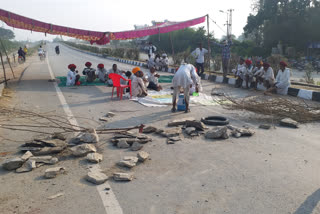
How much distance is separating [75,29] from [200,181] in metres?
12.7

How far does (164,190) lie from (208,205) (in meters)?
0.58

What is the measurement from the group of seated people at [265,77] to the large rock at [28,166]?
834 cm

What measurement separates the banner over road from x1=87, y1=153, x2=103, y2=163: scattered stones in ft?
34.2

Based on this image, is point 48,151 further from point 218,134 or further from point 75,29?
point 75,29

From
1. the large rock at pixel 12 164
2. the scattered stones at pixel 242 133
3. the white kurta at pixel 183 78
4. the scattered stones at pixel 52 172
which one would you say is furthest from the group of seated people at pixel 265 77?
the large rock at pixel 12 164

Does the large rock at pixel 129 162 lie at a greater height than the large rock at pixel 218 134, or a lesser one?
lesser

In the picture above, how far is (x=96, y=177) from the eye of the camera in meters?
3.68

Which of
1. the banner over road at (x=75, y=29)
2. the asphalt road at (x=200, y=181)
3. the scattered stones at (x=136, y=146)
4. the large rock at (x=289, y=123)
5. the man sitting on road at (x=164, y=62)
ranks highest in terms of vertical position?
the banner over road at (x=75, y=29)

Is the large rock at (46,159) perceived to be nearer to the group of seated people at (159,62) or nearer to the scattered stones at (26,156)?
the scattered stones at (26,156)

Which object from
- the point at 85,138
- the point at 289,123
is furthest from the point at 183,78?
the point at 85,138

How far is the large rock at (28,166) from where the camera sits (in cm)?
399

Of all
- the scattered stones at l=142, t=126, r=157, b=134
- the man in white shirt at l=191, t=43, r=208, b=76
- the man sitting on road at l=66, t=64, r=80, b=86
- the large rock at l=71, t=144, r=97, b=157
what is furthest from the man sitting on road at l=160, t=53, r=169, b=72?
the large rock at l=71, t=144, r=97, b=157

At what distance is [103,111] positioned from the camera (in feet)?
25.5

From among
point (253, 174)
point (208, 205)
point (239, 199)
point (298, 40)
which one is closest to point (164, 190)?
point (208, 205)
